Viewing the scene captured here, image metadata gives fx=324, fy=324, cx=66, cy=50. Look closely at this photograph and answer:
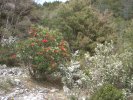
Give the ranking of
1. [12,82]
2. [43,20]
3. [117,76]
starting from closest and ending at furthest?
[117,76] → [12,82] → [43,20]

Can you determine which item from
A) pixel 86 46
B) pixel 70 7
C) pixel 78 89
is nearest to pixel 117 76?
pixel 78 89

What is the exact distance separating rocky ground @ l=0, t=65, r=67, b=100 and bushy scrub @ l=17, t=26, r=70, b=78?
1.73 ft

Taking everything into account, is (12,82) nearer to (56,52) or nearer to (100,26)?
(56,52)

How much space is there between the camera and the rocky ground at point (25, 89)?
1082 centimetres

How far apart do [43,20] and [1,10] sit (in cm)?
488

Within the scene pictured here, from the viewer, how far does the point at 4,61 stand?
52.2ft

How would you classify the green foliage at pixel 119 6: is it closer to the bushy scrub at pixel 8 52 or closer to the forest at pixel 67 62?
the forest at pixel 67 62

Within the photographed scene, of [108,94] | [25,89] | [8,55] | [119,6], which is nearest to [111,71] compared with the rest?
[108,94]

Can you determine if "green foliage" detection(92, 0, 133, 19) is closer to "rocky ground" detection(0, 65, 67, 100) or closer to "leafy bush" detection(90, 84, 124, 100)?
"rocky ground" detection(0, 65, 67, 100)

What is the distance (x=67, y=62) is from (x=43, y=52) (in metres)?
1.20

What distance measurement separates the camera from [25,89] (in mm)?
11562

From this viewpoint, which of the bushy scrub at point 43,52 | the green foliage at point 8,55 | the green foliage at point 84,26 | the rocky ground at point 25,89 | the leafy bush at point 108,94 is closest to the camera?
the leafy bush at point 108,94

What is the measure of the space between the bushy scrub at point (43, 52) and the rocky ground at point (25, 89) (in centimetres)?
53

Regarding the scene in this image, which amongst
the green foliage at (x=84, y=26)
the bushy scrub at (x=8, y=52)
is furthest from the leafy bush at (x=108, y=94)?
the green foliage at (x=84, y=26)
